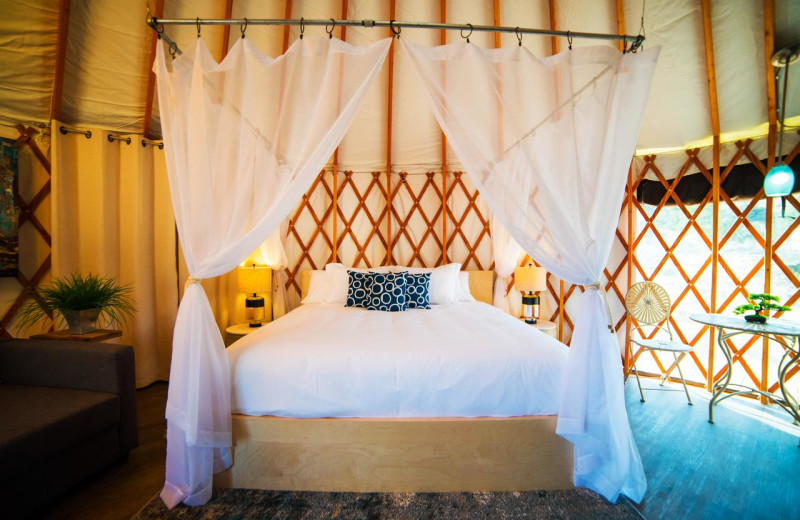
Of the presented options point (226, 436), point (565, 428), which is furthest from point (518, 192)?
point (226, 436)

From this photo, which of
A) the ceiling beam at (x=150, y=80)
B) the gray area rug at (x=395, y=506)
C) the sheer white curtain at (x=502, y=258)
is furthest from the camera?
the sheer white curtain at (x=502, y=258)

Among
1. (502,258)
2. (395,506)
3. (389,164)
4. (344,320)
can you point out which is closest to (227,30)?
(389,164)

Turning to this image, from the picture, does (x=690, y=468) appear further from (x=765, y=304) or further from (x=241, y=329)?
(x=241, y=329)

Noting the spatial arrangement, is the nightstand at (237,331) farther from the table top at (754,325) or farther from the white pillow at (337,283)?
the table top at (754,325)

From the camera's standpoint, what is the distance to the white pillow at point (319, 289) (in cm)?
311

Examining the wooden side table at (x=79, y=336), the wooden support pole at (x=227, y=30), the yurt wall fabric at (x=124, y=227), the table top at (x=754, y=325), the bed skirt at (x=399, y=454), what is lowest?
the bed skirt at (x=399, y=454)

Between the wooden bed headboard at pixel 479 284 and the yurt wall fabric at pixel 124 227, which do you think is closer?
the yurt wall fabric at pixel 124 227

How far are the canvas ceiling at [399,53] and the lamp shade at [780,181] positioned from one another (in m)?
0.54

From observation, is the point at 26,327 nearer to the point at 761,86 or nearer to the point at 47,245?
the point at 47,245

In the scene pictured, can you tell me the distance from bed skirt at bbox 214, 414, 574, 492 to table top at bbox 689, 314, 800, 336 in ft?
5.16

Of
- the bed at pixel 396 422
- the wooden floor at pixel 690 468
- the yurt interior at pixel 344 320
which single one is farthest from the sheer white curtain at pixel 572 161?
the wooden floor at pixel 690 468

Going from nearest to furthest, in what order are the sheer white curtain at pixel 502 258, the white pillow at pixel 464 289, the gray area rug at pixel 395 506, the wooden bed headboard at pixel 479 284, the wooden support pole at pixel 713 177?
the gray area rug at pixel 395 506 → the wooden support pole at pixel 713 177 → the white pillow at pixel 464 289 → the sheer white curtain at pixel 502 258 → the wooden bed headboard at pixel 479 284

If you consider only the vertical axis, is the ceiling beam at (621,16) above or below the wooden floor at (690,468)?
above

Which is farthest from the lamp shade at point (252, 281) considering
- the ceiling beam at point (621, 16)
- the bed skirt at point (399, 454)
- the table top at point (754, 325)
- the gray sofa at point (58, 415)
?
the ceiling beam at point (621, 16)
